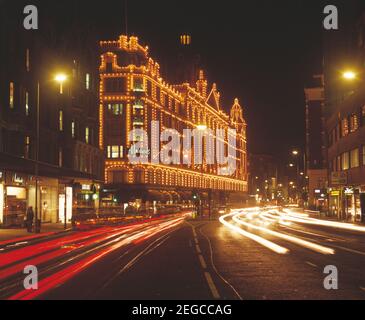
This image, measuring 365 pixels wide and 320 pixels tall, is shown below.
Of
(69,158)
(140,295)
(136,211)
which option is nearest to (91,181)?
(69,158)

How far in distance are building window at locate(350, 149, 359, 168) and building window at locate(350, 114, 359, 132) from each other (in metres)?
2.25

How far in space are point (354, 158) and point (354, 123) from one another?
3589 mm

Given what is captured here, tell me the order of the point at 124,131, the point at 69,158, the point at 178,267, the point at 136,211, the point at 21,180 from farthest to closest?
the point at 124,131, the point at 136,211, the point at 69,158, the point at 21,180, the point at 178,267

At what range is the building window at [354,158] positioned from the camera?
2347 inches

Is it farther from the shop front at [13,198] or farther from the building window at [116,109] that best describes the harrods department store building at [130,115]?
the shop front at [13,198]

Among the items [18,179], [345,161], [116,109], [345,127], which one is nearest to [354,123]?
[345,127]

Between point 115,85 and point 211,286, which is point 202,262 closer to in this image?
point 211,286

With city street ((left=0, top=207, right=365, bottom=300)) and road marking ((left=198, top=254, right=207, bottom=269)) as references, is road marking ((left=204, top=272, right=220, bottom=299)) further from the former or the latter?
road marking ((left=198, top=254, right=207, bottom=269))

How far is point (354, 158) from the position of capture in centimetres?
6106

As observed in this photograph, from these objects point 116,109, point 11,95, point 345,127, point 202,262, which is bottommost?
point 202,262

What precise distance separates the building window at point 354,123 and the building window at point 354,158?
88.4 inches
